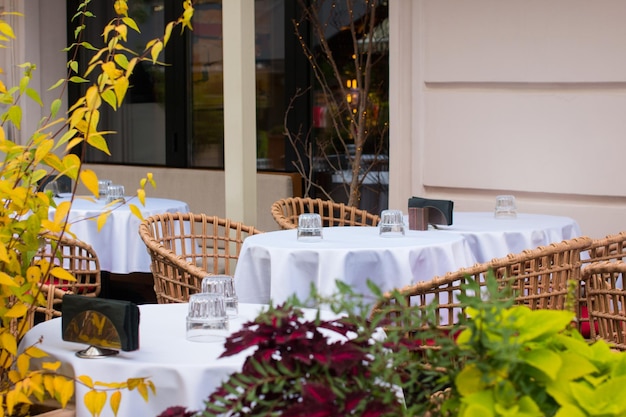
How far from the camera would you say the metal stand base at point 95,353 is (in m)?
1.85

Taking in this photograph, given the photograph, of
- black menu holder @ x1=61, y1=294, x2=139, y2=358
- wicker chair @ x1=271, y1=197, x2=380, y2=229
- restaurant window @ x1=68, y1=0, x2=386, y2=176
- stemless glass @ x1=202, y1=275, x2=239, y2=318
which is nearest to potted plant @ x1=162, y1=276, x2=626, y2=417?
Answer: black menu holder @ x1=61, y1=294, x2=139, y2=358

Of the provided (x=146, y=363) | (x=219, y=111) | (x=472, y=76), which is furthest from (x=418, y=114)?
(x=146, y=363)

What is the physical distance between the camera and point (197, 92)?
28.1 feet

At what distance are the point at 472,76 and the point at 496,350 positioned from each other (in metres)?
5.22

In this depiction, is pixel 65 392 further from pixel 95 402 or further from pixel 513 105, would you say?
pixel 513 105

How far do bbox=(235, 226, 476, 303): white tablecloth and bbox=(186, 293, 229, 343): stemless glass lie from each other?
4.44 ft

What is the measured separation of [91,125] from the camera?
161 centimetres

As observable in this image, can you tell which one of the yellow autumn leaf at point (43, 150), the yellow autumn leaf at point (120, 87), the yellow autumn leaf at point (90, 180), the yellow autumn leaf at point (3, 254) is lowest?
the yellow autumn leaf at point (3, 254)

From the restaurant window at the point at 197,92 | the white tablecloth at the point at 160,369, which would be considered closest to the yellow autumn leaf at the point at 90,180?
the white tablecloth at the point at 160,369

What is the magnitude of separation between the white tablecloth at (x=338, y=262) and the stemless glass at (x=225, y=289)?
1.12 meters

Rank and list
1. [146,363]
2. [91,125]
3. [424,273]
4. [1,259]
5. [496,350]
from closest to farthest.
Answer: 1. [496,350]
2. [1,259]
3. [91,125]
4. [146,363]
5. [424,273]

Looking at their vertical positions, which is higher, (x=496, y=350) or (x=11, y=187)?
(x=11, y=187)

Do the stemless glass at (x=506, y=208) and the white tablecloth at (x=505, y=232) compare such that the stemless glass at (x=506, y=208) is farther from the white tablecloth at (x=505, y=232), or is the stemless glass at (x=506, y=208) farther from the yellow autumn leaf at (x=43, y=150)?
the yellow autumn leaf at (x=43, y=150)

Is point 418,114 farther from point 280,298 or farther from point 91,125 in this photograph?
point 91,125
